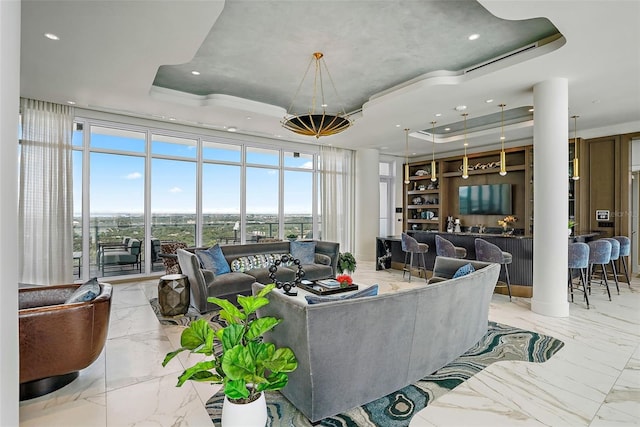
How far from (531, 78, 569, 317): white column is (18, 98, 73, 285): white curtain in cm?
730

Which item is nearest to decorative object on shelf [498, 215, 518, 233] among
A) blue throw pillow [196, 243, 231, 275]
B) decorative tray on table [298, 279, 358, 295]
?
decorative tray on table [298, 279, 358, 295]

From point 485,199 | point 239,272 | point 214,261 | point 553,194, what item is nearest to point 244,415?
point 214,261

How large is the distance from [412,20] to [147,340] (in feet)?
14.4

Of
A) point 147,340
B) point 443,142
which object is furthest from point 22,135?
point 443,142

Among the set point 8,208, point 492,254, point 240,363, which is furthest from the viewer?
point 492,254

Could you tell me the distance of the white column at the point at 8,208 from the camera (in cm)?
120

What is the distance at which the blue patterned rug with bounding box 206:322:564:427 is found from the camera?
2182 mm

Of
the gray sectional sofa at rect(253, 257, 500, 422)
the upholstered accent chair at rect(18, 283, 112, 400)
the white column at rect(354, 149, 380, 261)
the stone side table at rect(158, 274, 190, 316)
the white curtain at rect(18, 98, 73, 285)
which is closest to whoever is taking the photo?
the gray sectional sofa at rect(253, 257, 500, 422)

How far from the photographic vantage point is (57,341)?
7.91ft

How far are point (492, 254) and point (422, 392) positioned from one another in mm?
3348

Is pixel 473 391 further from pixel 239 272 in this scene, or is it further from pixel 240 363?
pixel 239 272

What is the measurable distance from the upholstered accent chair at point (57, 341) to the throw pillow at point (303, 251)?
339 centimetres

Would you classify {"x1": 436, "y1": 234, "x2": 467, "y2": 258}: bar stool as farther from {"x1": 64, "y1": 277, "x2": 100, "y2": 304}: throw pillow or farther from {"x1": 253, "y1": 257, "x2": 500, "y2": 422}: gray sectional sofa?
{"x1": 64, "y1": 277, "x2": 100, "y2": 304}: throw pillow

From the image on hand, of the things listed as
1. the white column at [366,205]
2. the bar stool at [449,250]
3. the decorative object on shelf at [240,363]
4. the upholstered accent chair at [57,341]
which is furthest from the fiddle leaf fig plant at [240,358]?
the white column at [366,205]
